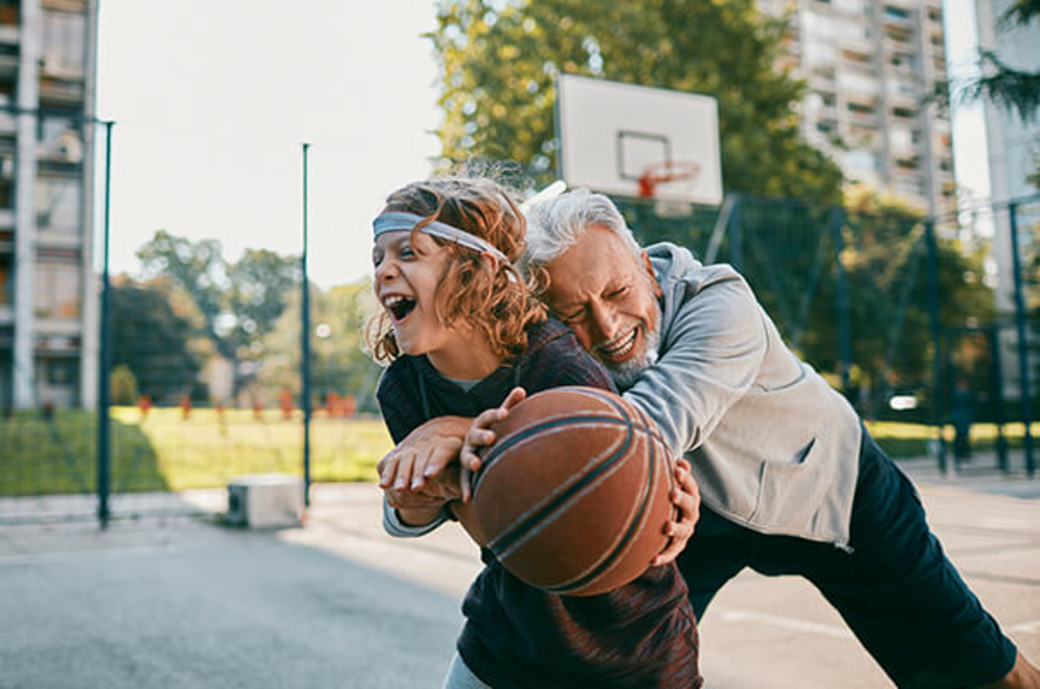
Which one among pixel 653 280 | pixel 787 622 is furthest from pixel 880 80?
pixel 653 280

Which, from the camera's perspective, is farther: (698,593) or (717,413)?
(698,593)

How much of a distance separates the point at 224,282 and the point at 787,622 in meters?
7.80

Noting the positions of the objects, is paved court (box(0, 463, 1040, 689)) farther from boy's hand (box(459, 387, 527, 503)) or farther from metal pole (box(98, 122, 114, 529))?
boy's hand (box(459, 387, 527, 503))

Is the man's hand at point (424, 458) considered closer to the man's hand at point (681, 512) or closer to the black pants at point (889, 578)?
the man's hand at point (681, 512)

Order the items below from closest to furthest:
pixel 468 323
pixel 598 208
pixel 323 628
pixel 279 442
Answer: pixel 468 323, pixel 598 208, pixel 323 628, pixel 279 442

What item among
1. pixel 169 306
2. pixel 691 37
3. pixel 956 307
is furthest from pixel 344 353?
pixel 956 307

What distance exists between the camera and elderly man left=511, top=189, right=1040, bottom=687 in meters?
1.90

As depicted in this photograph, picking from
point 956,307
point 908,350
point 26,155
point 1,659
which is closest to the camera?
point 1,659

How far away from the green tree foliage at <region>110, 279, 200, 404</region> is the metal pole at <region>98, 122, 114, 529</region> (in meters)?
0.99

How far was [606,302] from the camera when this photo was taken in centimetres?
197

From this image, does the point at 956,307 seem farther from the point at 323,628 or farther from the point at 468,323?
the point at 468,323

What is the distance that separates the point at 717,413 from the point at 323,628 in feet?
12.8

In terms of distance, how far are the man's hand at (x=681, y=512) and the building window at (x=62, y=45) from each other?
3607 centimetres

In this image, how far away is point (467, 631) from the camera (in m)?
2.07
